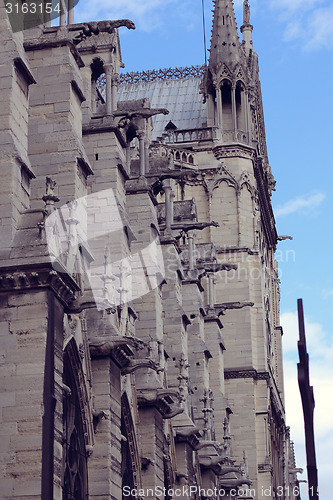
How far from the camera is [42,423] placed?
2700 centimetres

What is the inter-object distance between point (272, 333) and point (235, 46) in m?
17.5

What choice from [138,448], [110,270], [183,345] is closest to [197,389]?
[183,345]

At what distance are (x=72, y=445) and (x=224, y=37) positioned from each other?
4296 centimetres

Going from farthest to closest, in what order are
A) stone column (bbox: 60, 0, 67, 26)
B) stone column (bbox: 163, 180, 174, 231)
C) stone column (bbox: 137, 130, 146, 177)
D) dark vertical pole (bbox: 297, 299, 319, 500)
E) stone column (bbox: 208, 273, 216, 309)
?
stone column (bbox: 208, 273, 216, 309), stone column (bbox: 163, 180, 174, 231), stone column (bbox: 137, 130, 146, 177), stone column (bbox: 60, 0, 67, 26), dark vertical pole (bbox: 297, 299, 319, 500)

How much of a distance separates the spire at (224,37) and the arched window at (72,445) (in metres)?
40.8

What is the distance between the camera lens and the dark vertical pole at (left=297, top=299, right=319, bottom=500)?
54.1ft

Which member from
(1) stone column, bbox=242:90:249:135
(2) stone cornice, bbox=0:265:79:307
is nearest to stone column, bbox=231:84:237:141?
(1) stone column, bbox=242:90:249:135

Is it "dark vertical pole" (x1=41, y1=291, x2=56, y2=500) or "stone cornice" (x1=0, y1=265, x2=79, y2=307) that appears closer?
"dark vertical pole" (x1=41, y1=291, x2=56, y2=500)

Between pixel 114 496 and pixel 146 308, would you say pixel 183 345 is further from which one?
pixel 114 496

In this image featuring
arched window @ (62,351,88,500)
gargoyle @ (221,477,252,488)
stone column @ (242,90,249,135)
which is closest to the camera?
arched window @ (62,351,88,500)

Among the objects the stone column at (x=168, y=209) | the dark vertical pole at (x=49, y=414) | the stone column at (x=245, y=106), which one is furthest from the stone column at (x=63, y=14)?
the stone column at (x=245, y=106)

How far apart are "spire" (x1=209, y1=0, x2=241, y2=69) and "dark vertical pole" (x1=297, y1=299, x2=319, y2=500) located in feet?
179

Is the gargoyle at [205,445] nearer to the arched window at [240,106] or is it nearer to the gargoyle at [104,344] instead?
the gargoyle at [104,344]

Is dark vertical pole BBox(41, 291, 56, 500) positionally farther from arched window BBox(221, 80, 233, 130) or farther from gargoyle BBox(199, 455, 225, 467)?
arched window BBox(221, 80, 233, 130)
